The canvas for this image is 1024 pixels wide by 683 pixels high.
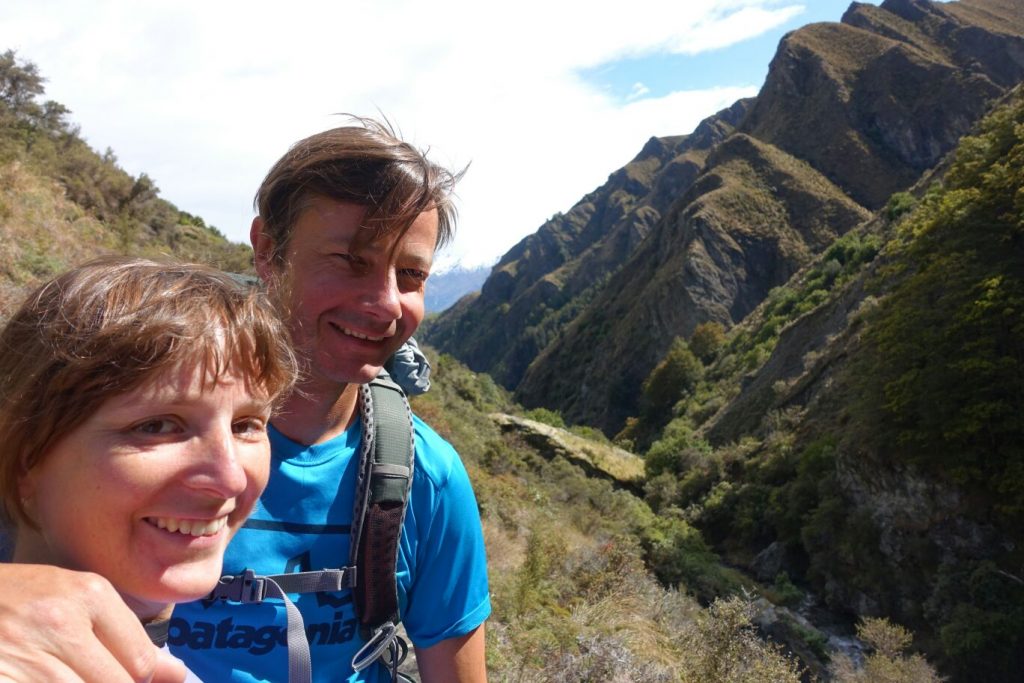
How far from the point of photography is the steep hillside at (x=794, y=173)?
63.9 m

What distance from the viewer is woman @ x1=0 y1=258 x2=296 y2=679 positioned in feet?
2.67

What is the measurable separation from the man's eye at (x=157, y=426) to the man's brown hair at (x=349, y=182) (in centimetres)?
61

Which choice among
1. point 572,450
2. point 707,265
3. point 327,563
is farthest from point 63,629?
point 707,265

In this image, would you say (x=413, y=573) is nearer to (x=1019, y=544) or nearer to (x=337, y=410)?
(x=337, y=410)

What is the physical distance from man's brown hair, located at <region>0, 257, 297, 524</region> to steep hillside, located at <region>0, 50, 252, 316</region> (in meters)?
8.14

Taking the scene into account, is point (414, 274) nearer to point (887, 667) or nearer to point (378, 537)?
point (378, 537)

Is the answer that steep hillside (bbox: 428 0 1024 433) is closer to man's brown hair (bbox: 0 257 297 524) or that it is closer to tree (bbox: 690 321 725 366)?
tree (bbox: 690 321 725 366)

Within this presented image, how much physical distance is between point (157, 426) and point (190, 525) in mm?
157

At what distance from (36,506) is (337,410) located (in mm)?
665

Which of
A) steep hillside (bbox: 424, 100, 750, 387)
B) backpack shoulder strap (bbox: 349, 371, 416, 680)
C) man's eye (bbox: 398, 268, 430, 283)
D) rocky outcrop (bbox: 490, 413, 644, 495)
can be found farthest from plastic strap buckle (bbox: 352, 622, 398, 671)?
steep hillside (bbox: 424, 100, 750, 387)

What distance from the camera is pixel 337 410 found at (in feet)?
4.83

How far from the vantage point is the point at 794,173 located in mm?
70000

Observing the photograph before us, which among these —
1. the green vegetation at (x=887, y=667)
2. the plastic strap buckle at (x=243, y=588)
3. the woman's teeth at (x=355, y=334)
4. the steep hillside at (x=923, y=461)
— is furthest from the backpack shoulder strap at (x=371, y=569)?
the steep hillside at (x=923, y=461)

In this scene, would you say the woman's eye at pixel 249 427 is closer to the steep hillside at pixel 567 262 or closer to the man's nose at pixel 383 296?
the man's nose at pixel 383 296
